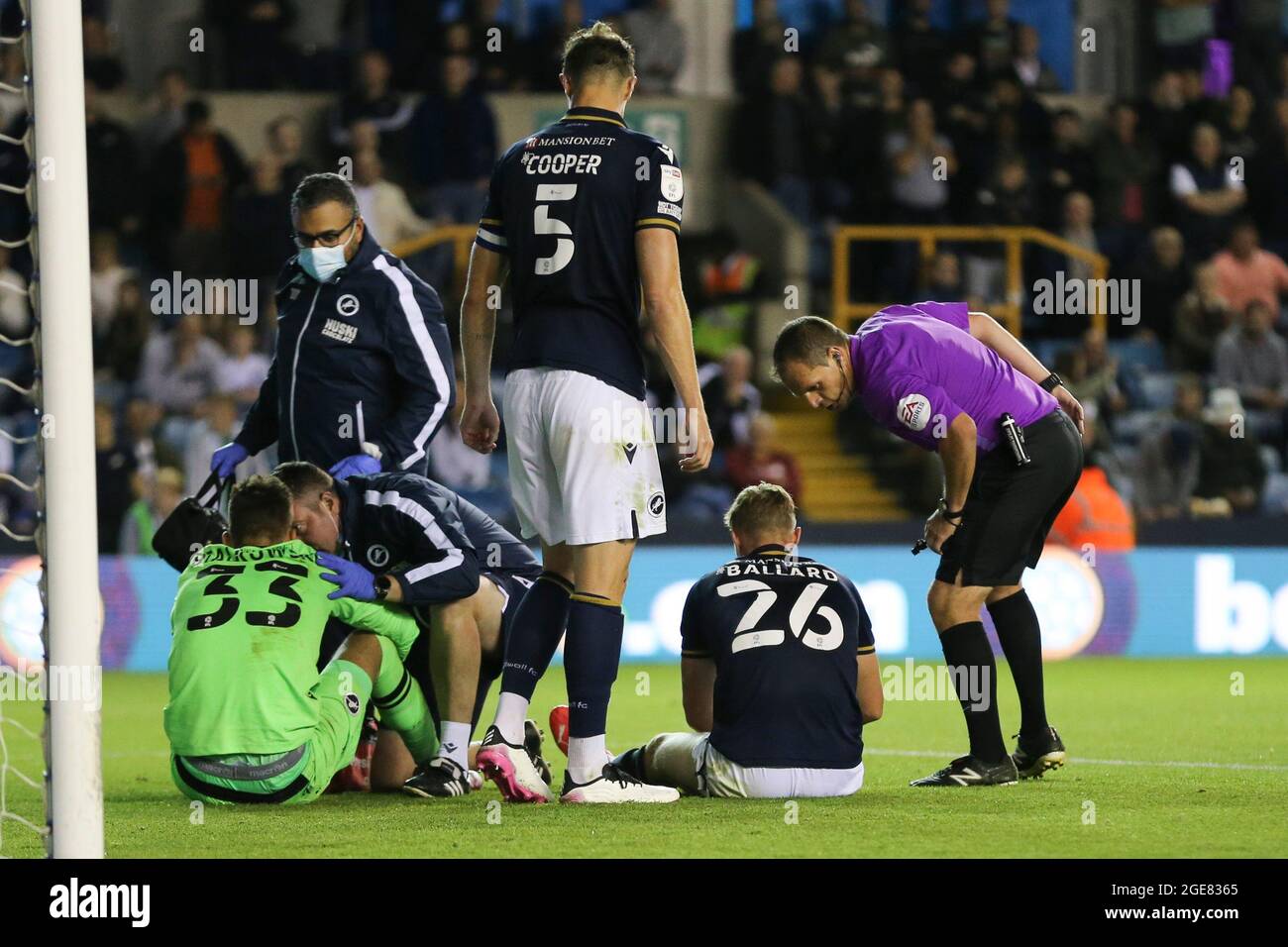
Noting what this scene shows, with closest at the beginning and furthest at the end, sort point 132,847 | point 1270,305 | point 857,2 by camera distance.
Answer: point 132,847 < point 1270,305 < point 857,2

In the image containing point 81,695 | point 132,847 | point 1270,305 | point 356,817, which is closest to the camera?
point 81,695

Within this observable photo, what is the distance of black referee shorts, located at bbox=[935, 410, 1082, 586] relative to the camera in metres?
6.42

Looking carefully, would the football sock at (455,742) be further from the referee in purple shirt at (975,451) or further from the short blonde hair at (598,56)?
the short blonde hair at (598,56)

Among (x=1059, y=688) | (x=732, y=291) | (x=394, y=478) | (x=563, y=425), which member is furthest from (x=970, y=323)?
(x=732, y=291)

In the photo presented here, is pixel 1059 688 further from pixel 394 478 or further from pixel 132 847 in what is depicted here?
pixel 132 847

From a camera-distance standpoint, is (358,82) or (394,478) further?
(358,82)

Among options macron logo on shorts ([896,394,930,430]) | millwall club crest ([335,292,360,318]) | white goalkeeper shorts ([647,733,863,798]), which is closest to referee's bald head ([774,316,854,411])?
macron logo on shorts ([896,394,930,430])

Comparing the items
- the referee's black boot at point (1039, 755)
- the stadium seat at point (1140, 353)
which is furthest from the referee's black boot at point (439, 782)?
the stadium seat at point (1140, 353)

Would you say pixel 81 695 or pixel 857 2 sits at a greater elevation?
pixel 857 2

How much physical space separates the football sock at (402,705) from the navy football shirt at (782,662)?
0.94 m

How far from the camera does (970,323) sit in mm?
6559

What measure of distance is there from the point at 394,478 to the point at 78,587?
189 cm

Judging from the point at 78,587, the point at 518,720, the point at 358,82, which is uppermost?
the point at 358,82

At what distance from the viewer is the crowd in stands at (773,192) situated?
46.9 ft
